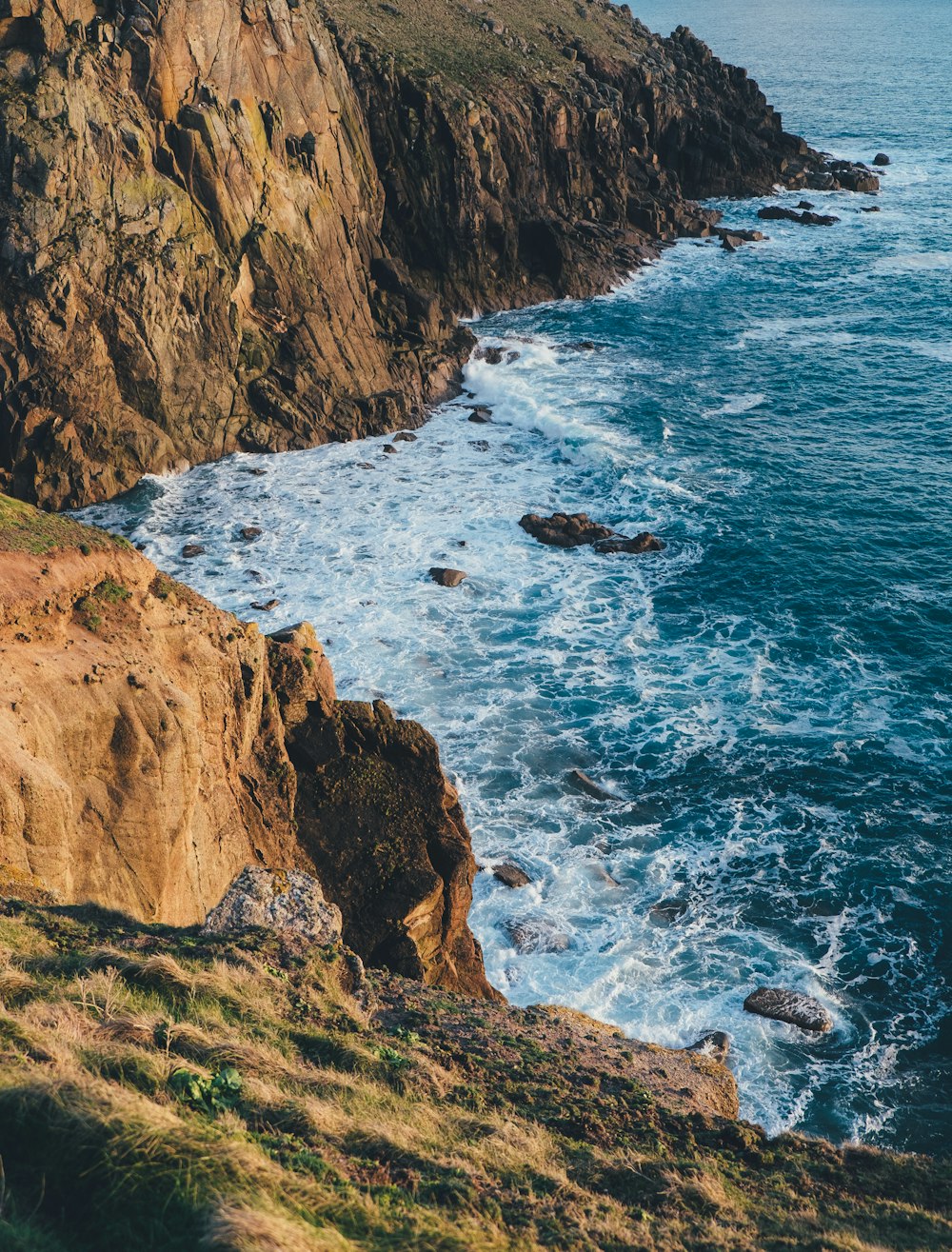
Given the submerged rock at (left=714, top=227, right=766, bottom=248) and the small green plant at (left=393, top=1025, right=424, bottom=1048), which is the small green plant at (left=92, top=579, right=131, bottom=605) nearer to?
the small green plant at (left=393, top=1025, right=424, bottom=1048)

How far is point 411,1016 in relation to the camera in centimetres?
1966

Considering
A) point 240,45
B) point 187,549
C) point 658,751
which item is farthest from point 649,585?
point 240,45

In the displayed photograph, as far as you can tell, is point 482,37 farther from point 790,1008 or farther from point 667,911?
point 790,1008

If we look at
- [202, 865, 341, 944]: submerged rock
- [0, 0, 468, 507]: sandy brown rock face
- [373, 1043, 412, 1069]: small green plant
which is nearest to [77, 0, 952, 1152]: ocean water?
[0, 0, 468, 507]: sandy brown rock face

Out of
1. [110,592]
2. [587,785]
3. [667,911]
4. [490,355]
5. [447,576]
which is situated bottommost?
[667,911]

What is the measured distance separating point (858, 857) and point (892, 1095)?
828cm

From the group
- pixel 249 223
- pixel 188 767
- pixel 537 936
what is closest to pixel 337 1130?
pixel 188 767

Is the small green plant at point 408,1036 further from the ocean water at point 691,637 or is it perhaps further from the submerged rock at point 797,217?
the submerged rock at point 797,217

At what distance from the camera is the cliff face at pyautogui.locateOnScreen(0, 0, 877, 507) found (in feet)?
158

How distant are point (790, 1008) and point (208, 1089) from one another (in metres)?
18.9

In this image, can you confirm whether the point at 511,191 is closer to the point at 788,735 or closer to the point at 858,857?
the point at 788,735

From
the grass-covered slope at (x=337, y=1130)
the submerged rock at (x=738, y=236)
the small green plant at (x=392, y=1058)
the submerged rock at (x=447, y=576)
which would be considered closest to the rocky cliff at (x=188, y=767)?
the grass-covered slope at (x=337, y=1130)

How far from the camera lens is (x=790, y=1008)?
27.5 m

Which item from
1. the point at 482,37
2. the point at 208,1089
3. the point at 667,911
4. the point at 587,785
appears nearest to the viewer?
the point at 208,1089
